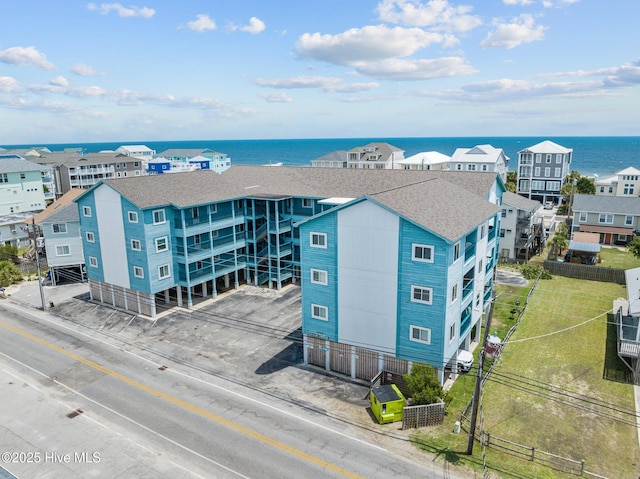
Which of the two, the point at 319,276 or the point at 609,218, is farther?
the point at 609,218

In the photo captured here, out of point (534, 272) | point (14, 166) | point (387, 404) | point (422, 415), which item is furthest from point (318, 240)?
point (14, 166)

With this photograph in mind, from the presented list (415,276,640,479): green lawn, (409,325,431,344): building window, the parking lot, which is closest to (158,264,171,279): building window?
the parking lot

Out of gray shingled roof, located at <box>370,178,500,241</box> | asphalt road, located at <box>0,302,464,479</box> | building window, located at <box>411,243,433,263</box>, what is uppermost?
gray shingled roof, located at <box>370,178,500,241</box>

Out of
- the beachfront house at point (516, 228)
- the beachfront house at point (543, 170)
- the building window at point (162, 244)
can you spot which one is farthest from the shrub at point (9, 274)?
the beachfront house at point (543, 170)

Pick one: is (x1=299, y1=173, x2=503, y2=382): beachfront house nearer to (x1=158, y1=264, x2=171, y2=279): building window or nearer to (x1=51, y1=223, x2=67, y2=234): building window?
(x1=158, y1=264, x2=171, y2=279): building window

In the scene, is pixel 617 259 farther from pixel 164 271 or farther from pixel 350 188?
pixel 164 271

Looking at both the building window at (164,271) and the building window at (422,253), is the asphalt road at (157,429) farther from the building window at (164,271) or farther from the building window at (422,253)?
the building window at (422,253)

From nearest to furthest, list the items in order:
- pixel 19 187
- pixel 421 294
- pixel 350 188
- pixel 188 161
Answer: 1. pixel 421 294
2. pixel 350 188
3. pixel 19 187
4. pixel 188 161
